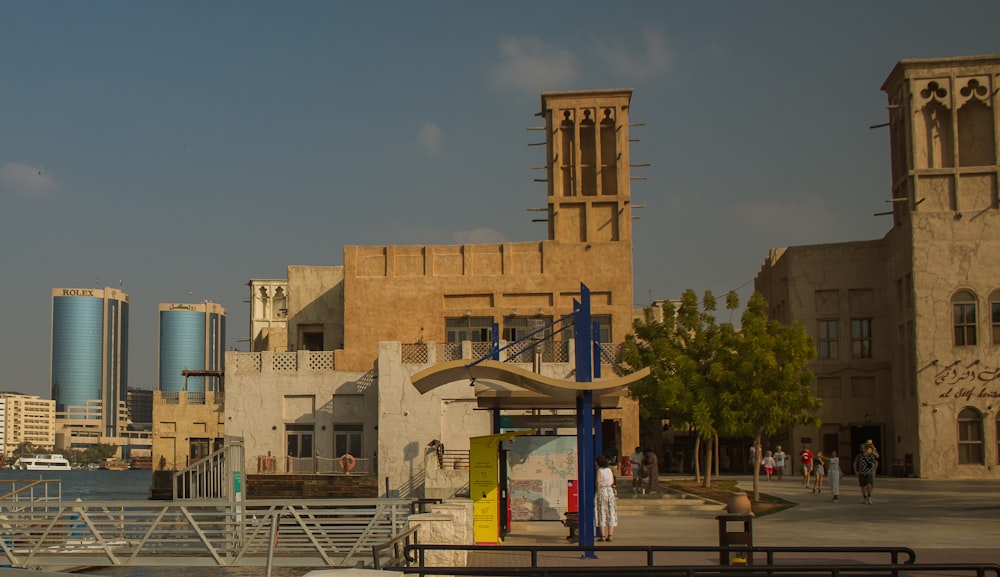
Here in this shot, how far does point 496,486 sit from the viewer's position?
71.8 feet

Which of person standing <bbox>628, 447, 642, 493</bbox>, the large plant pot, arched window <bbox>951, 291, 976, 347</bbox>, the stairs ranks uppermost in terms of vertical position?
arched window <bbox>951, 291, 976, 347</bbox>

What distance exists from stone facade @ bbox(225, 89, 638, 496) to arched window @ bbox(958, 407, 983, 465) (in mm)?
13142

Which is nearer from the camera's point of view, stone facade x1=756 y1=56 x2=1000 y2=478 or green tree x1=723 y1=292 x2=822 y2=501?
green tree x1=723 y1=292 x2=822 y2=501

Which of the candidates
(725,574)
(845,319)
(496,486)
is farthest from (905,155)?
(725,574)

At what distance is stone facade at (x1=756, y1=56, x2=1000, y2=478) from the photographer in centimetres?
4562

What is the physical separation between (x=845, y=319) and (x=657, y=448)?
1553 centimetres

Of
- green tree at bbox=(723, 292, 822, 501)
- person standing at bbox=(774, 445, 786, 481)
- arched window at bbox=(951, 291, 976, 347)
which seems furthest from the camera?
person standing at bbox=(774, 445, 786, 481)

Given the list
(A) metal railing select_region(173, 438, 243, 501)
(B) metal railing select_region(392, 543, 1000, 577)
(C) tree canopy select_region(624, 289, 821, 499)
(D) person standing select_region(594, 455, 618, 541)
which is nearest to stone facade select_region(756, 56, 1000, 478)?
(C) tree canopy select_region(624, 289, 821, 499)

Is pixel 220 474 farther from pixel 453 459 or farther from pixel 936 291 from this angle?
pixel 936 291

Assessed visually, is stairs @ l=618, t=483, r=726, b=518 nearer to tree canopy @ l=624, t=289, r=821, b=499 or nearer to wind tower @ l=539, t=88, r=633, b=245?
tree canopy @ l=624, t=289, r=821, b=499

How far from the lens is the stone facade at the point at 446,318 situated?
47188 mm

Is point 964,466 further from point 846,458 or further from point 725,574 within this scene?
point 725,574

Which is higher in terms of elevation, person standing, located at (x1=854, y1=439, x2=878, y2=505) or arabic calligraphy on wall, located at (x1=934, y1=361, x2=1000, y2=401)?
arabic calligraphy on wall, located at (x1=934, y1=361, x2=1000, y2=401)

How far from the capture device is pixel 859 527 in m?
25.1
